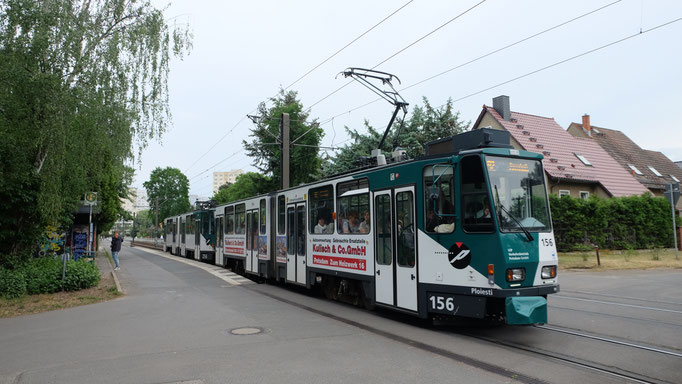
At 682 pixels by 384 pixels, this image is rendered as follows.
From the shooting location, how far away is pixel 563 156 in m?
29.9

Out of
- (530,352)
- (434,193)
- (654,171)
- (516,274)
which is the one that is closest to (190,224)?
(434,193)

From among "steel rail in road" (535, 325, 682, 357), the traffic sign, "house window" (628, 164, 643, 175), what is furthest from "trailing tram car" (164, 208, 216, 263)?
"house window" (628, 164, 643, 175)

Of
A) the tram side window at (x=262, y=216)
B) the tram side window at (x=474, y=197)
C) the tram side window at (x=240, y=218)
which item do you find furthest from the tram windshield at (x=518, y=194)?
the tram side window at (x=240, y=218)

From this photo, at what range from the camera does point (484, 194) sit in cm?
723

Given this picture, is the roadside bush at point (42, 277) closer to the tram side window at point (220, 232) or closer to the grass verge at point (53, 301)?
the grass verge at point (53, 301)

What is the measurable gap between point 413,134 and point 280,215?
11.4 m

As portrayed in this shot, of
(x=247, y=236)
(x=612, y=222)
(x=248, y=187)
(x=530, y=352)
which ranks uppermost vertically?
(x=248, y=187)

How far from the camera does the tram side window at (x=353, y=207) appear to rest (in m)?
9.59

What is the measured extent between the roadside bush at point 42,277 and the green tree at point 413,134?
526 inches

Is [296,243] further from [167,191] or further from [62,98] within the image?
[167,191]

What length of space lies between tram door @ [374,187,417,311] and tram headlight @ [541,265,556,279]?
6.81ft

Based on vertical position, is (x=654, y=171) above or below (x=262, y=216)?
above

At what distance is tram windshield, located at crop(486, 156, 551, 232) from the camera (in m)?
7.18

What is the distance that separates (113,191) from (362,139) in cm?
1982
